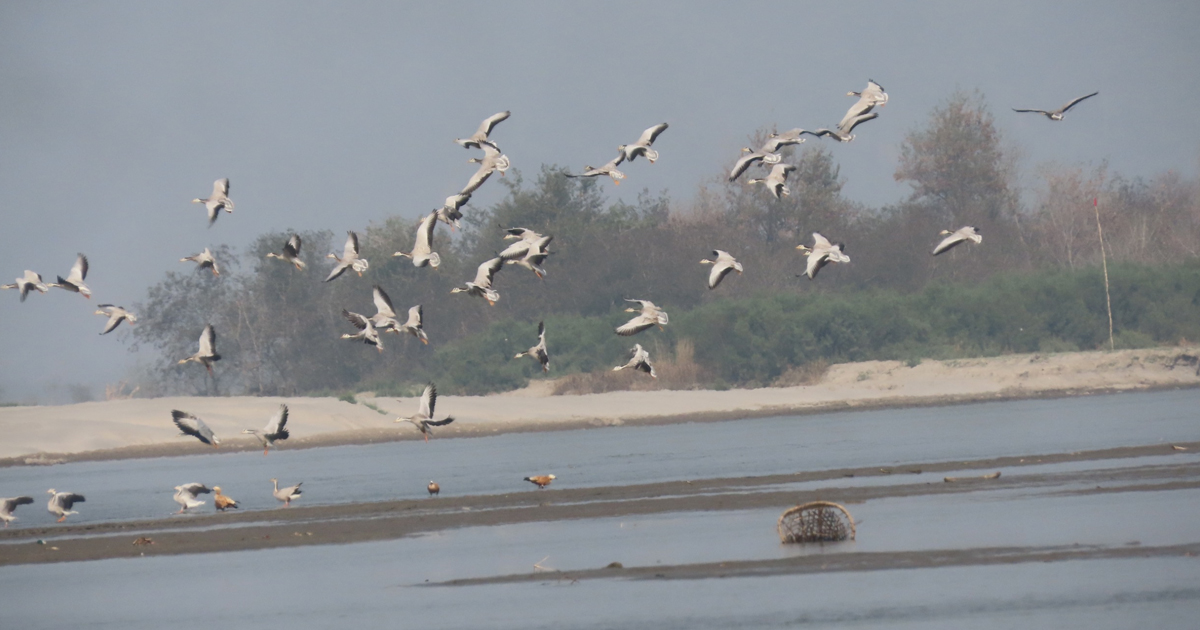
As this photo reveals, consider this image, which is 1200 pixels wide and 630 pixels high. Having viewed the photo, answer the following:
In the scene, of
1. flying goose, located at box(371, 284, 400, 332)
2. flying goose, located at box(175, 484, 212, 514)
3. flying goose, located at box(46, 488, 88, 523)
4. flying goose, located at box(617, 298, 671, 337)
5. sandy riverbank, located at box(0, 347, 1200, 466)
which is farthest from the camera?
sandy riverbank, located at box(0, 347, 1200, 466)

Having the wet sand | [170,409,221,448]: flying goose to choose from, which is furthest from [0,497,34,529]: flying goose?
[170,409,221,448]: flying goose

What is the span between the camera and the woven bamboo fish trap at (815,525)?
19.7m

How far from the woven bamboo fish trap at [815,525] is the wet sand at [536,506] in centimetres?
292

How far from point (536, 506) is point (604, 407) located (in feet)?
76.9

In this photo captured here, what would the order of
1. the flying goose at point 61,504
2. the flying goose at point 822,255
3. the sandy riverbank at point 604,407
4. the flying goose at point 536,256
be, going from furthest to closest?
the sandy riverbank at point 604,407 < the flying goose at point 61,504 < the flying goose at point 536,256 < the flying goose at point 822,255

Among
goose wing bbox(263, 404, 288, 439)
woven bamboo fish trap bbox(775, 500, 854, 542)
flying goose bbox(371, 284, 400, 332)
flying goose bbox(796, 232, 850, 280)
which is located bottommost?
woven bamboo fish trap bbox(775, 500, 854, 542)

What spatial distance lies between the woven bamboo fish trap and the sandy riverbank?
27578mm

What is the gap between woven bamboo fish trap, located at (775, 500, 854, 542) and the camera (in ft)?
64.7

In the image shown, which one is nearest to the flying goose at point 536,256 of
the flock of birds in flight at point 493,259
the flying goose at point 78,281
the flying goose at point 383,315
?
the flock of birds in flight at point 493,259

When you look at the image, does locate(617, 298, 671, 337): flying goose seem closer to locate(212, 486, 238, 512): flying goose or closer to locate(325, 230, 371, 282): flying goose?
locate(325, 230, 371, 282): flying goose

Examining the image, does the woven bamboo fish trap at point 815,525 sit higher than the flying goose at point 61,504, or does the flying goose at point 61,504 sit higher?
the flying goose at point 61,504

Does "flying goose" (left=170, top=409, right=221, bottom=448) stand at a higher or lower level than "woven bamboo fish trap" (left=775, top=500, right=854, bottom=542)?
higher

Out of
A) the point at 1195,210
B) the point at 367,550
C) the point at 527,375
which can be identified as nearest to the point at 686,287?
the point at 527,375

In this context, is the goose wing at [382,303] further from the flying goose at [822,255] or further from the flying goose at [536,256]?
the flying goose at [822,255]
